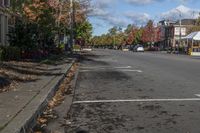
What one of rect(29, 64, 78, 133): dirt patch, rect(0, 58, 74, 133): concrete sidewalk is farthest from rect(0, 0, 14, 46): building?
rect(0, 58, 74, 133): concrete sidewalk

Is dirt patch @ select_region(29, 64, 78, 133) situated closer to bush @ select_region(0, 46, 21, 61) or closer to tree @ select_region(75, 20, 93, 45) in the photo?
bush @ select_region(0, 46, 21, 61)

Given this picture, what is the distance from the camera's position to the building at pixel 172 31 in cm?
13688

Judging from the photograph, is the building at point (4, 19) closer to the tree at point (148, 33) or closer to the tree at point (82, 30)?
the tree at point (82, 30)

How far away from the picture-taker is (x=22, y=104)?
1024cm

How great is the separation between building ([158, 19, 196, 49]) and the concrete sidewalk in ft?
386

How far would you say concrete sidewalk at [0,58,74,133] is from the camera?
7.84 m

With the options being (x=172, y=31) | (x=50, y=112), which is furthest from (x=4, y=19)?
(x=172, y=31)

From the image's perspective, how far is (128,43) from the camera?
530 ft

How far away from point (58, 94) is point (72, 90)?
132 centimetres

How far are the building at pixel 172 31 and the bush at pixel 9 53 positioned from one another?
4087 inches

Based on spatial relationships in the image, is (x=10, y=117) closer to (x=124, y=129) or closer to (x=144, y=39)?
(x=124, y=129)

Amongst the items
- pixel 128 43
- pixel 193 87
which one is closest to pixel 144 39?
pixel 128 43

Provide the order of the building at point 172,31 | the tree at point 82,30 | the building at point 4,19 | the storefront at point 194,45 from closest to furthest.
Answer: the building at point 4,19
the storefront at point 194,45
the tree at point 82,30
the building at point 172,31

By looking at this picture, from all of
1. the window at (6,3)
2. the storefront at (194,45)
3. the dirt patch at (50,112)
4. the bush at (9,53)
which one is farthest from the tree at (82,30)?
the dirt patch at (50,112)
